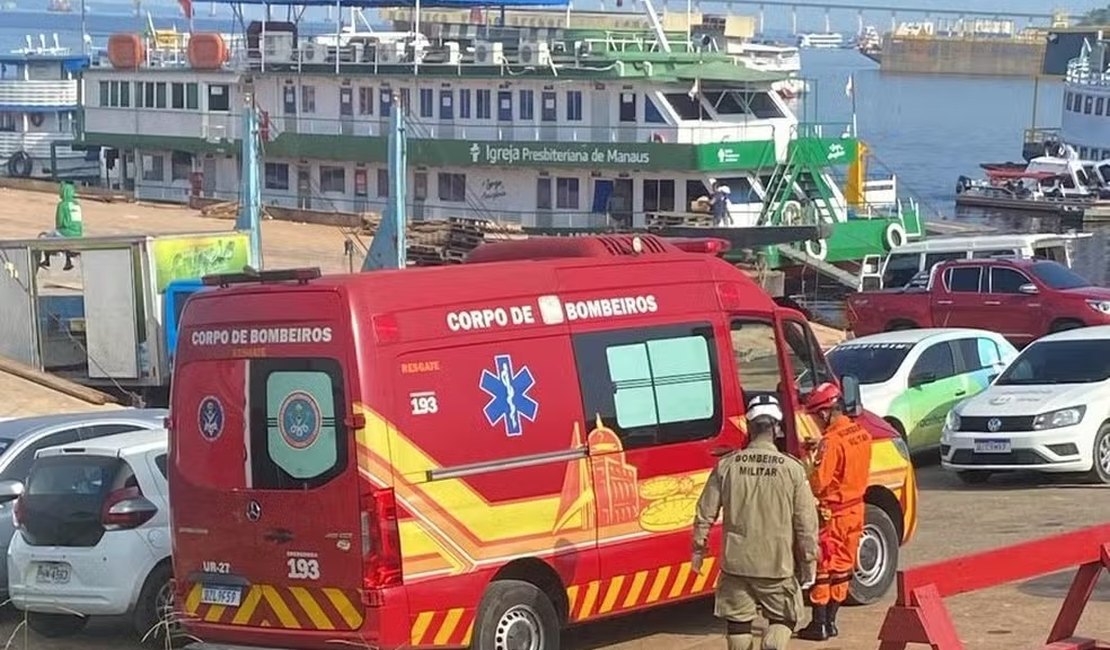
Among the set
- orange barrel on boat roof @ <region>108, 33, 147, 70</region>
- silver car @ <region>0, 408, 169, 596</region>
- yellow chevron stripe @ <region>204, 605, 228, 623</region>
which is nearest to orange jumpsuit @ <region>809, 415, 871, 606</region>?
yellow chevron stripe @ <region>204, 605, 228, 623</region>

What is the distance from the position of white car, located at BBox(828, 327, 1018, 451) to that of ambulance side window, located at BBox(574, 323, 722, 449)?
7.72 m

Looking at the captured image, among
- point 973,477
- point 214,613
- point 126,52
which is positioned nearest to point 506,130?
point 126,52

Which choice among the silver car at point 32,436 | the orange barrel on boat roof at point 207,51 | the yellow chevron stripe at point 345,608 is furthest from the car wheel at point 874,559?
the orange barrel on boat roof at point 207,51

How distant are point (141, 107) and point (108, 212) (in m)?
3.57

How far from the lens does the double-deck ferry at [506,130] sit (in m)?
42.1

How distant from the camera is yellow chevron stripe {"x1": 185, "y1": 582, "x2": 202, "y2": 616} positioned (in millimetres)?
10023

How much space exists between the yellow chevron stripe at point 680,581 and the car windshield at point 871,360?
27.6ft

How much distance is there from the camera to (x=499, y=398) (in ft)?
32.3

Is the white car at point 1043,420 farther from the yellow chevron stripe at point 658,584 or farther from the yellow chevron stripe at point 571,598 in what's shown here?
the yellow chevron stripe at point 571,598

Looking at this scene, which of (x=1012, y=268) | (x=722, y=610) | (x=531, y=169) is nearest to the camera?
(x=722, y=610)

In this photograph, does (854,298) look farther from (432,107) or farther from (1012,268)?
(432,107)

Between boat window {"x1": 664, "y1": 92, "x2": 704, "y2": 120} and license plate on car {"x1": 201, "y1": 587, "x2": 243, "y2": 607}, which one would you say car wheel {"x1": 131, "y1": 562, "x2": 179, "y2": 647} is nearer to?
license plate on car {"x1": 201, "y1": 587, "x2": 243, "y2": 607}

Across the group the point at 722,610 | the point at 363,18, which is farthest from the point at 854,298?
the point at 363,18

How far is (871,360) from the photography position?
767 inches
